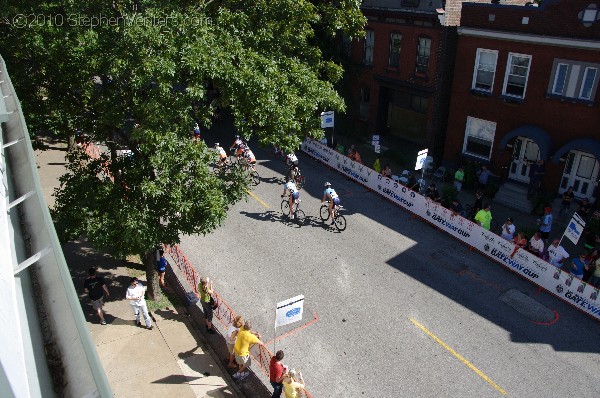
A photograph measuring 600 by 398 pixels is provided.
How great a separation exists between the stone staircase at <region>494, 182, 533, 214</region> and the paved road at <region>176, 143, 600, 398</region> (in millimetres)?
4773

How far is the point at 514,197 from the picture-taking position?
2202 centimetres

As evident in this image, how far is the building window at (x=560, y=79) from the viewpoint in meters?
19.9

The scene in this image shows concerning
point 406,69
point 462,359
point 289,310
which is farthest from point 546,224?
point 406,69

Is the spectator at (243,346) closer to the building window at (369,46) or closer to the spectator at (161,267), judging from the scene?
the spectator at (161,267)

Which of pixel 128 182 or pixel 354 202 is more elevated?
pixel 128 182

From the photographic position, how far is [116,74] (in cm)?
1019

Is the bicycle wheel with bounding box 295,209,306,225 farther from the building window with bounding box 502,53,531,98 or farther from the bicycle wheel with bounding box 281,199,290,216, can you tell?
the building window with bounding box 502,53,531,98

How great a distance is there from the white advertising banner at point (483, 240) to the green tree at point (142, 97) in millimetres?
8727

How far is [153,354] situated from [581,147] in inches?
693

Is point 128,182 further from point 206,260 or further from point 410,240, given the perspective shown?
point 410,240

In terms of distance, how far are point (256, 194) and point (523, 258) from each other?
11.3 metres

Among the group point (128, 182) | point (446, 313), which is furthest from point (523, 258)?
point (128, 182)

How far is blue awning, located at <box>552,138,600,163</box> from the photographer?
1909 centimetres

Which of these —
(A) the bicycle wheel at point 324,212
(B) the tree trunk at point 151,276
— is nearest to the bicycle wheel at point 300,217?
(A) the bicycle wheel at point 324,212
